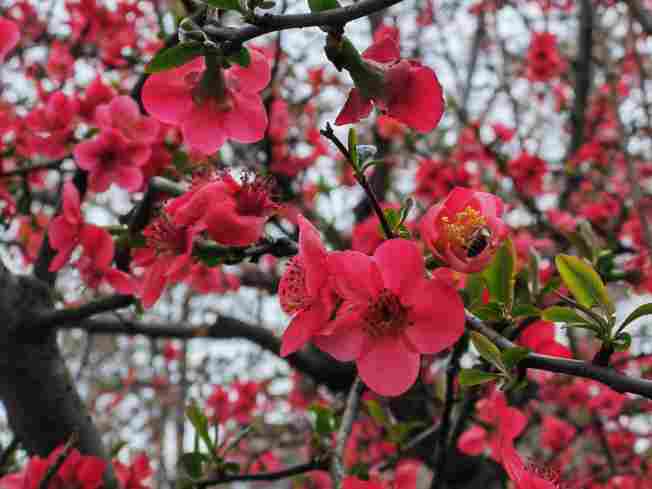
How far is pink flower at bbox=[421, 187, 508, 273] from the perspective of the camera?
0.72 metres

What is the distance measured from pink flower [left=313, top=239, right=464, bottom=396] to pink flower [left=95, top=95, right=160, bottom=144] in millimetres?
879

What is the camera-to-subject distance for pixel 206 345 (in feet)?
18.5

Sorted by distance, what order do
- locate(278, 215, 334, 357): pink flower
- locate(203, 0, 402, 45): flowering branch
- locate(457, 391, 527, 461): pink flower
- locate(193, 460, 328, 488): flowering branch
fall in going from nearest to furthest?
locate(203, 0, 402, 45): flowering branch < locate(278, 215, 334, 357): pink flower < locate(457, 391, 527, 461): pink flower < locate(193, 460, 328, 488): flowering branch

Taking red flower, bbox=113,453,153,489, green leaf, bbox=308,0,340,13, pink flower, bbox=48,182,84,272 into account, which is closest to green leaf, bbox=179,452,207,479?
red flower, bbox=113,453,153,489

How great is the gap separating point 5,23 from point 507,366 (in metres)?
1.15

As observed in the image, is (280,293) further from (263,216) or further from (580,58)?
(580,58)

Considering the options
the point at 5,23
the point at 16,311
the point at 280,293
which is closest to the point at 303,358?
the point at 16,311

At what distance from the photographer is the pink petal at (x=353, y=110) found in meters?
0.80

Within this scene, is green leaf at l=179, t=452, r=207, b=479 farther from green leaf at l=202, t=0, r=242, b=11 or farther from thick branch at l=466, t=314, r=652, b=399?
green leaf at l=202, t=0, r=242, b=11

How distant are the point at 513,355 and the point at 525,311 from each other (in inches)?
3.8

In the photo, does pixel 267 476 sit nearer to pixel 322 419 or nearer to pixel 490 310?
pixel 322 419

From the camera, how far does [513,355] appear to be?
704mm

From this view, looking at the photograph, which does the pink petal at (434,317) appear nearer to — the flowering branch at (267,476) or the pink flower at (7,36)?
the flowering branch at (267,476)

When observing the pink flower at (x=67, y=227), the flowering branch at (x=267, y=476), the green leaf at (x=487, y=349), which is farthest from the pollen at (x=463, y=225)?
the pink flower at (x=67, y=227)
